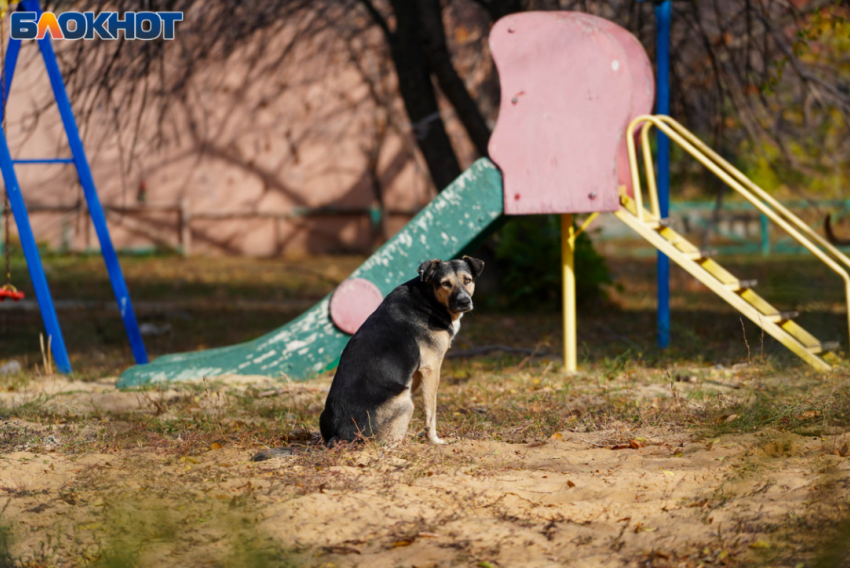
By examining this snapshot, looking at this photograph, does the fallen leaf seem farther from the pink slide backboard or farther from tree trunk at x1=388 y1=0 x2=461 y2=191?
tree trunk at x1=388 y1=0 x2=461 y2=191

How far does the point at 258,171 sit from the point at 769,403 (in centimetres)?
1467

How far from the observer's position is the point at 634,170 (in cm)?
643

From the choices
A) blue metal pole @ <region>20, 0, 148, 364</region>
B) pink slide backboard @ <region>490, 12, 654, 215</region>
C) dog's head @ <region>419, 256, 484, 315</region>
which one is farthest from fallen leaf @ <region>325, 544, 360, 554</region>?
blue metal pole @ <region>20, 0, 148, 364</region>

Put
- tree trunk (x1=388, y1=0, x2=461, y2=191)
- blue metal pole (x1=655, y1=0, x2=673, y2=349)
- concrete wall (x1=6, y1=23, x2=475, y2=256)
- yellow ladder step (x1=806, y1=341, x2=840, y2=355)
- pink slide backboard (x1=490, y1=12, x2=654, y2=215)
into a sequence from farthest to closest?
concrete wall (x1=6, y1=23, x2=475, y2=256)
tree trunk (x1=388, y1=0, x2=461, y2=191)
blue metal pole (x1=655, y1=0, x2=673, y2=349)
pink slide backboard (x1=490, y1=12, x2=654, y2=215)
yellow ladder step (x1=806, y1=341, x2=840, y2=355)

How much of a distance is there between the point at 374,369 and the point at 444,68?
6.47 meters

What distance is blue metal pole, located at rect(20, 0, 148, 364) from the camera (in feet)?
22.2

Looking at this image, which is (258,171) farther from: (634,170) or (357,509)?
(357,509)

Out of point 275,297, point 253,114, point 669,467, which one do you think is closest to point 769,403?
point 669,467

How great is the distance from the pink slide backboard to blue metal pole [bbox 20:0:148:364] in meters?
3.31

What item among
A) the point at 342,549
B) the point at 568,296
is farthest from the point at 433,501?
the point at 568,296

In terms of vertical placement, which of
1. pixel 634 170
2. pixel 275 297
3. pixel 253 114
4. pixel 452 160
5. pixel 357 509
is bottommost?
pixel 357 509

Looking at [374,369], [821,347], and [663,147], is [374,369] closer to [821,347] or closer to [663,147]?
[821,347]

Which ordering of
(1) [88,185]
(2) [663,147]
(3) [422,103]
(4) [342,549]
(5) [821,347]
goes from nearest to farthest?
(4) [342,549] → (5) [821,347] → (1) [88,185] → (2) [663,147] → (3) [422,103]

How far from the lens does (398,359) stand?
4.43 metres
